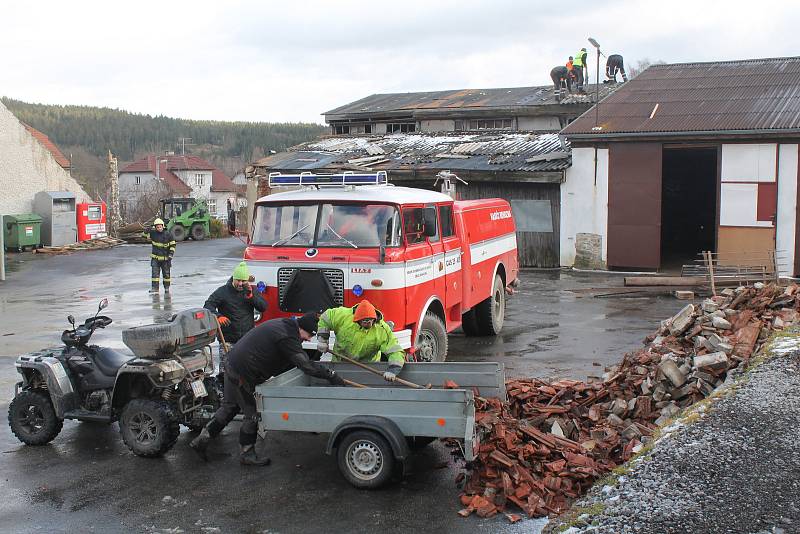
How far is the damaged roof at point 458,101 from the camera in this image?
3722 cm

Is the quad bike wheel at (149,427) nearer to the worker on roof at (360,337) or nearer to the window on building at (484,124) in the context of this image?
the worker on roof at (360,337)

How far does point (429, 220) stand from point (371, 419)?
15.3 ft

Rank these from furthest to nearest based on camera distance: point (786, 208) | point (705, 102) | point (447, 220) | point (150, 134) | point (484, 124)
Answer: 1. point (150, 134)
2. point (484, 124)
3. point (705, 102)
4. point (786, 208)
5. point (447, 220)

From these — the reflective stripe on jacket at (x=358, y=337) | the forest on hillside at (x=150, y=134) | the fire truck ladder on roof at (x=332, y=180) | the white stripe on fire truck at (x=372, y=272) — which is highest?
the forest on hillside at (x=150, y=134)

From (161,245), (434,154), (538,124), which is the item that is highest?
(538,124)

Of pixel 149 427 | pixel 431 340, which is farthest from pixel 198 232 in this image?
pixel 149 427

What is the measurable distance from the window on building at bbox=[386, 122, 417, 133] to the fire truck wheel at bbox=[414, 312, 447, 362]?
98.2 feet

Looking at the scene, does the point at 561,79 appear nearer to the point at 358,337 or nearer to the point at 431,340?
the point at 431,340

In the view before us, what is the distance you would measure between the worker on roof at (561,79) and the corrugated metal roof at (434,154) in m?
5.94

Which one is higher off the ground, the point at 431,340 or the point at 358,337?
the point at 358,337

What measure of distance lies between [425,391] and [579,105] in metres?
30.1

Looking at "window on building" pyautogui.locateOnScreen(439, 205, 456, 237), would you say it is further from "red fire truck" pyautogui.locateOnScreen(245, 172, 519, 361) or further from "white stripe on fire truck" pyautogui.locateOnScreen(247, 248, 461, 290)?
"white stripe on fire truck" pyautogui.locateOnScreen(247, 248, 461, 290)

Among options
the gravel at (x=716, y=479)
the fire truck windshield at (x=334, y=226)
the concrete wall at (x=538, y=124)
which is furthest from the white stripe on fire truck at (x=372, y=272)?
the concrete wall at (x=538, y=124)

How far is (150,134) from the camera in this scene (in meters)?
134
